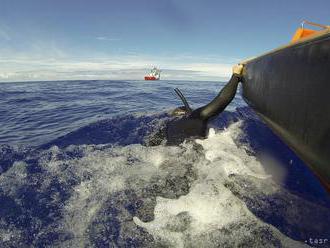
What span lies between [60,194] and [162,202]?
5.35 ft

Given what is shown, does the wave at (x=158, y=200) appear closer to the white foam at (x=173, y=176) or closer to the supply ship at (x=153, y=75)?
the white foam at (x=173, y=176)

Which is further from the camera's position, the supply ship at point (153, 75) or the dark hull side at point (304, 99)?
the supply ship at point (153, 75)

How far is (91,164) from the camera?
238 inches

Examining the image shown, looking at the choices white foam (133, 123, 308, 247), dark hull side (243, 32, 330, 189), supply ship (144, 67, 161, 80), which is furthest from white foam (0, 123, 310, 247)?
supply ship (144, 67, 161, 80)

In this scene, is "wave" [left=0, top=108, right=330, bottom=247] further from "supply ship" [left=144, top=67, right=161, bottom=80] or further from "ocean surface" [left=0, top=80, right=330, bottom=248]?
"supply ship" [left=144, top=67, right=161, bottom=80]

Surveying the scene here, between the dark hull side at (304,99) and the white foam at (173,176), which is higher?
the dark hull side at (304,99)

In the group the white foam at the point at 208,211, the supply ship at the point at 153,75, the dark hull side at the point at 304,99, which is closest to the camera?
the dark hull side at the point at 304,99

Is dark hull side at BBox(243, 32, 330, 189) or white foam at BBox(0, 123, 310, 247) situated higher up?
dark hull side at BBox(243, 32, 330, 189)

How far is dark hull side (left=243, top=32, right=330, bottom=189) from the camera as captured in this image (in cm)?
313

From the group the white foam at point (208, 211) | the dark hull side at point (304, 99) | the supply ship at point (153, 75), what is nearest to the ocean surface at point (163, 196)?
the white foam at point (208, 211)

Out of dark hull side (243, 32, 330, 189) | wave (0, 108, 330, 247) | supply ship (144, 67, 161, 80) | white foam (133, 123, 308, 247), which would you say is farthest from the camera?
supply ship (144, 67, 161, 80)

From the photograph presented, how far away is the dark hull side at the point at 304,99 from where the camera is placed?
313cm

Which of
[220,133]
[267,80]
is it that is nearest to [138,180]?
[267,80]

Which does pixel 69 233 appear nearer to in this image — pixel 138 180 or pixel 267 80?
pixel 138 180
